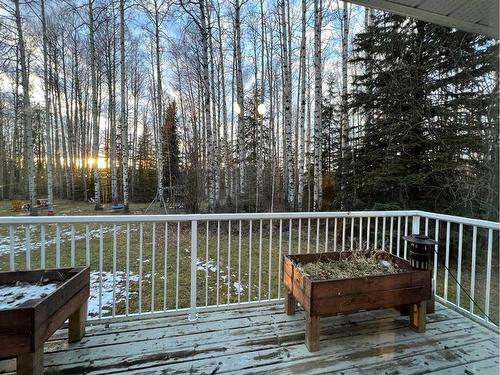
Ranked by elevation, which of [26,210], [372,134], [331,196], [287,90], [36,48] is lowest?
[26,210]

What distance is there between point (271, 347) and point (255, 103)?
11.2 metres

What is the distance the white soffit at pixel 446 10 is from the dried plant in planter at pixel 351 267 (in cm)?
172

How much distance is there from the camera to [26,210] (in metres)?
10.7

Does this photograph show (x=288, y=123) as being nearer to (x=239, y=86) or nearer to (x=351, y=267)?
(x=239, y=86)

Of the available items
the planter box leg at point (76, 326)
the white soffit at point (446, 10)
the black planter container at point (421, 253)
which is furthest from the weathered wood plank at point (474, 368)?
the planter box leg at point (76, 326)

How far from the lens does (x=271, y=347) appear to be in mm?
1940

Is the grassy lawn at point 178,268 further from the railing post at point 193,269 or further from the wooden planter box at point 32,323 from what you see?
the wooden planter box at point 32,323

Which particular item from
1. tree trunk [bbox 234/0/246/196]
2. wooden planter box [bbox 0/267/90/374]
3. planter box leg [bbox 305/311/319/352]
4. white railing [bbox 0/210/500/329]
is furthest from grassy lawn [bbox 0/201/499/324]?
tree trunk [bbox 234/0/246/196]

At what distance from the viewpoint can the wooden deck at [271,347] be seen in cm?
173

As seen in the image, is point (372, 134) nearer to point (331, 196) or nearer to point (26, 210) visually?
point (331, 196)

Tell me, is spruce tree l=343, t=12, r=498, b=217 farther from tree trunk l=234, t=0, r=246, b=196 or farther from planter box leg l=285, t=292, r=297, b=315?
tree trunk l=234, t=0, r=246, b=196

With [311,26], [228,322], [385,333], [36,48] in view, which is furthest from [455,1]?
[36,48]

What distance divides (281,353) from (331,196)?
680 centimetres

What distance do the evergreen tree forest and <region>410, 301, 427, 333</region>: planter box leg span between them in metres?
0.99
